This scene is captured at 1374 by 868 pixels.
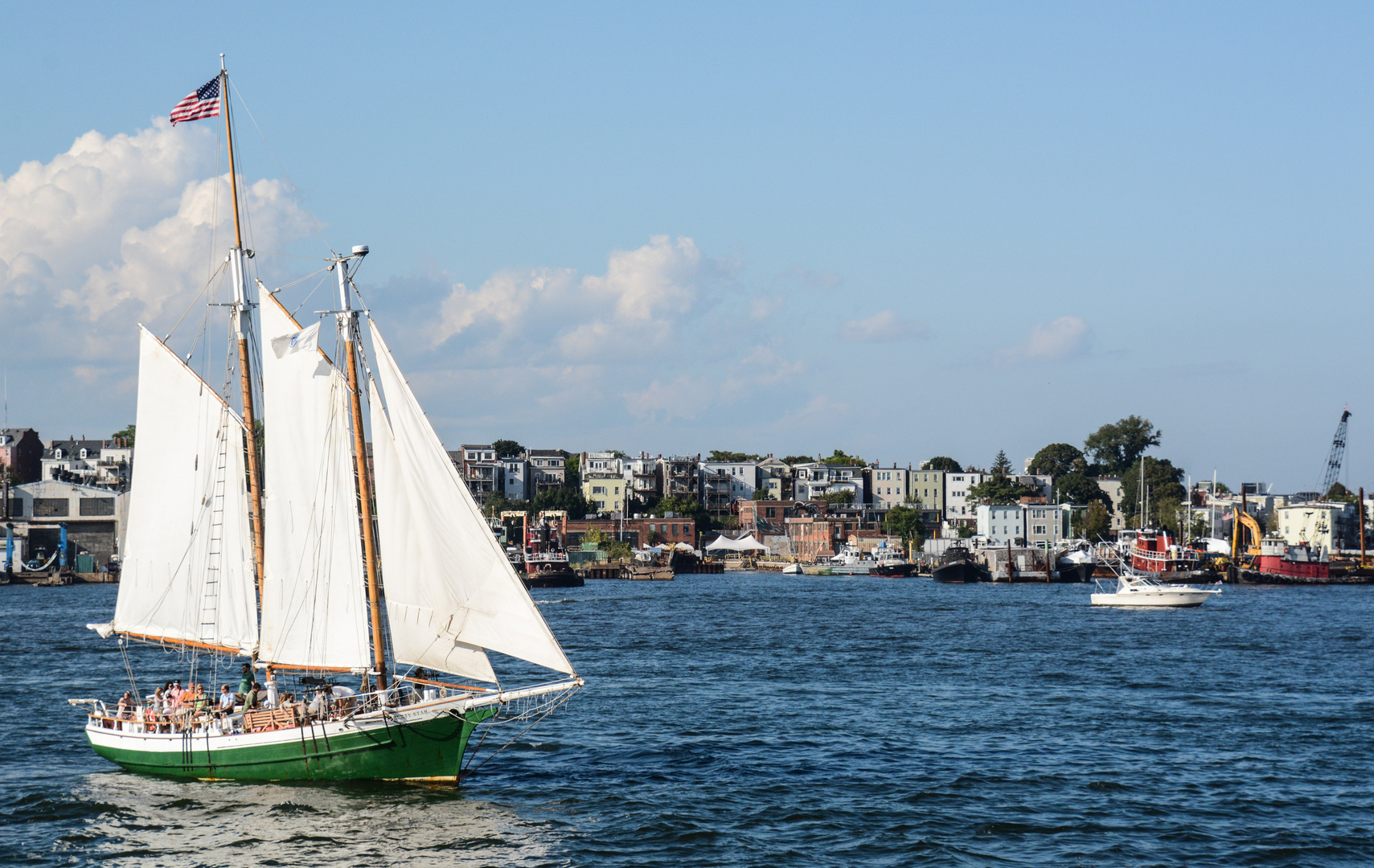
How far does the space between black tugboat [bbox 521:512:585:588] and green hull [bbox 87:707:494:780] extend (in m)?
103

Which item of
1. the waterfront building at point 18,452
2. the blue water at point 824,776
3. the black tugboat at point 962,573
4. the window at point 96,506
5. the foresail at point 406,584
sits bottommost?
the blue water at point 824,776

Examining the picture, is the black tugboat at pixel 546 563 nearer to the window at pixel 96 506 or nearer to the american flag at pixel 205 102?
the window at pixel 96 506

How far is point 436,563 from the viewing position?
30.7 meters

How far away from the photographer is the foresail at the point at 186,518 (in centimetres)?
3762

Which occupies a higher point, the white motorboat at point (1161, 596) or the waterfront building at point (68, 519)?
the waterfront building at point (68, 519)

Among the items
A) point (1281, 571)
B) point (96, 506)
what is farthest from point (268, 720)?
point (96, 506)

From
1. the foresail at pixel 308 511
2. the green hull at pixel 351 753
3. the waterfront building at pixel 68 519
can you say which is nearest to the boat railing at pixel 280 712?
the green hull at pixel 351 753

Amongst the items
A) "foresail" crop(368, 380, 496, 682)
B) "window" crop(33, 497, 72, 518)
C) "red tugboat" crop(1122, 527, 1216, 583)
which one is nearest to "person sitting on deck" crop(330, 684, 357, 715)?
"foresail" crop(368, 380, 496, 682)

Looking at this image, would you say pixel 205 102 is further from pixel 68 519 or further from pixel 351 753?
pixel 68 519

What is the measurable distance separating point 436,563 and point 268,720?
6192mm

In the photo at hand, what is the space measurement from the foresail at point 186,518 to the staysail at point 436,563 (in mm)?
8392

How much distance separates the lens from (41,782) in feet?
112

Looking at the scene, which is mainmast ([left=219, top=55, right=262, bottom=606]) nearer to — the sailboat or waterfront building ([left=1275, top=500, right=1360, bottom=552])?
the sailboat

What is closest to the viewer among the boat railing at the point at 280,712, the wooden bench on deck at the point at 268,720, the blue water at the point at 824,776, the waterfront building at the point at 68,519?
the blue water at the point at 824,776
